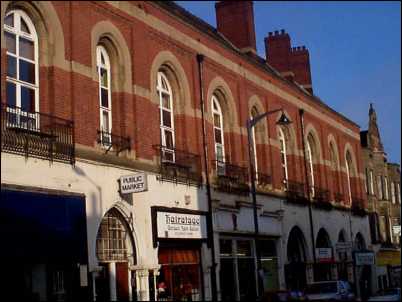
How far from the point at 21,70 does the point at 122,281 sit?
23.2ft

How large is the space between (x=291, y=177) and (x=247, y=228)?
7.81 metres

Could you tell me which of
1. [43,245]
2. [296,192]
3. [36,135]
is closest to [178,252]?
[43,245]

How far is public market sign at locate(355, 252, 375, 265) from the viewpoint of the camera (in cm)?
3991

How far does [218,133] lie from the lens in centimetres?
2831

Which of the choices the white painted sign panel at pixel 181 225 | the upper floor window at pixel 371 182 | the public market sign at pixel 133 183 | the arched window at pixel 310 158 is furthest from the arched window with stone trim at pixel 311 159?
the public market sign at pixel 133 183

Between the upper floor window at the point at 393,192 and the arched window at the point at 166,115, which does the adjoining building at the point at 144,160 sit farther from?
the upper floor window at the point at 393,192

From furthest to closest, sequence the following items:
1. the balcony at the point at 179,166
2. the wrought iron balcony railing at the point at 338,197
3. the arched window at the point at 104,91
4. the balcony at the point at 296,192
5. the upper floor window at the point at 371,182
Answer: the upper floor window at the point at 371,182
the wrought iron balcony railing at the point at 338,197
the balcony at the point at 296,192
the balcony at the point at 179,166
the arched window at the point at 104,91

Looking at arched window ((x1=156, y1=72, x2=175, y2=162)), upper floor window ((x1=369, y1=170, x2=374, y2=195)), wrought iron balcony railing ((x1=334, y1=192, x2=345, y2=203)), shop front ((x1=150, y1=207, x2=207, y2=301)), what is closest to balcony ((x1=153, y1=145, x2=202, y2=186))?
arched window ((x1=156, y1=72, x2=175, y2=162))

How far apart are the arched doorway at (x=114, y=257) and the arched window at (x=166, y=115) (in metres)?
3.69

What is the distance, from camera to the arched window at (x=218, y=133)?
1086 inches

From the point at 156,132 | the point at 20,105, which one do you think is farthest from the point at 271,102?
the point at 20,105

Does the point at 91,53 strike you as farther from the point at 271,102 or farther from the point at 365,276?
the point at 365,276

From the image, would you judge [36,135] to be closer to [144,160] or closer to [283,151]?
[144,160]

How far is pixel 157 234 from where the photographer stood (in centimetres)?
2167
